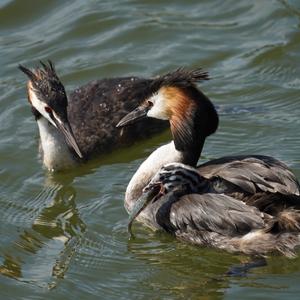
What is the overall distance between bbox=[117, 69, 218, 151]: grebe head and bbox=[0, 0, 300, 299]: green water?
838mm

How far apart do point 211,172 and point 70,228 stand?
1348 mm

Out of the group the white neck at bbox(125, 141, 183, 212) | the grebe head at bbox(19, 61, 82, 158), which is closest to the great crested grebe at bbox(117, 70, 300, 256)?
the white neck at bbox(125, 141, 183, 212)

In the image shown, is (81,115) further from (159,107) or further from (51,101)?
(159,107)

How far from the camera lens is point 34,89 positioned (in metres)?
9.76

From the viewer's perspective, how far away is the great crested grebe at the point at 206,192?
7.79 meters

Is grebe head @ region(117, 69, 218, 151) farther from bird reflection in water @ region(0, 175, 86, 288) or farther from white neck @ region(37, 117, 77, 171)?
white neck @ region(37, 117, 77, 171)

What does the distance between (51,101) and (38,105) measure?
0.23 meters

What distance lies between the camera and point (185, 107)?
8.69 metres

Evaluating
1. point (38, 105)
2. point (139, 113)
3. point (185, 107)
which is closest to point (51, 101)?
point (38, 105)

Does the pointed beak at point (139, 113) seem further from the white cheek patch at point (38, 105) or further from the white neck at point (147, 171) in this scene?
the white cheek patch at point (38, 105)

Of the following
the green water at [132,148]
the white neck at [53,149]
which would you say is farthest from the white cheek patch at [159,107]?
the white neck at [53,149]

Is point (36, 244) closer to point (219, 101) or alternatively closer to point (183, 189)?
point (183, 189)

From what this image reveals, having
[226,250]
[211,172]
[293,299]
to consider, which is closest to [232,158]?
[211,172]

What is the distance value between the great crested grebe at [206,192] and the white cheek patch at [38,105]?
4.08ft
